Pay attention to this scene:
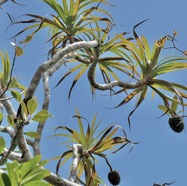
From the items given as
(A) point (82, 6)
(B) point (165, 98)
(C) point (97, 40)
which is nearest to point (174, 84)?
(B) point (165, 98)

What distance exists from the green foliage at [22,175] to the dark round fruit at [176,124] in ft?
7.59

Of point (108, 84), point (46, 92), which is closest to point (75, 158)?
point (46, 92)

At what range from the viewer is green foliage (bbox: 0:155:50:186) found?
176 centimetres

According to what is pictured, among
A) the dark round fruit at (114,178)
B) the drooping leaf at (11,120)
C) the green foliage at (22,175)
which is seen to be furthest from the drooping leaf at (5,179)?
the dark round fruit at (114,178)

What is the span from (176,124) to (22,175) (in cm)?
249

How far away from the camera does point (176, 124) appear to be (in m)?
4.16

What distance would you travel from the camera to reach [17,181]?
5.86ft

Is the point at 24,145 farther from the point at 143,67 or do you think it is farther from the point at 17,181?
the point at 143,67

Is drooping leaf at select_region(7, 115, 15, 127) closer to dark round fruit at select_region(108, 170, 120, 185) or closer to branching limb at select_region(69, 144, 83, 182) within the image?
branching limb at select_region(69, 144, 83, 182)

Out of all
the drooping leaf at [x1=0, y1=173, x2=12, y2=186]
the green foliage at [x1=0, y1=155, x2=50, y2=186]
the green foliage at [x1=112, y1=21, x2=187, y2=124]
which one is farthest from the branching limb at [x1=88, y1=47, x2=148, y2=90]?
the drooping leaf at [x1=0, y1=173, x2=12, y2=186]

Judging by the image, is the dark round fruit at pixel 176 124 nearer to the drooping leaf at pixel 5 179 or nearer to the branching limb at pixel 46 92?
the branching limb at pixel 46 92

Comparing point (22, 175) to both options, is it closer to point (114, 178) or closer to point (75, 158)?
point (75, 158)

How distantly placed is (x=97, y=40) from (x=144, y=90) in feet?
1.75

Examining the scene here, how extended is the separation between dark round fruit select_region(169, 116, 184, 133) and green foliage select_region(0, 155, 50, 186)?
2.31m
